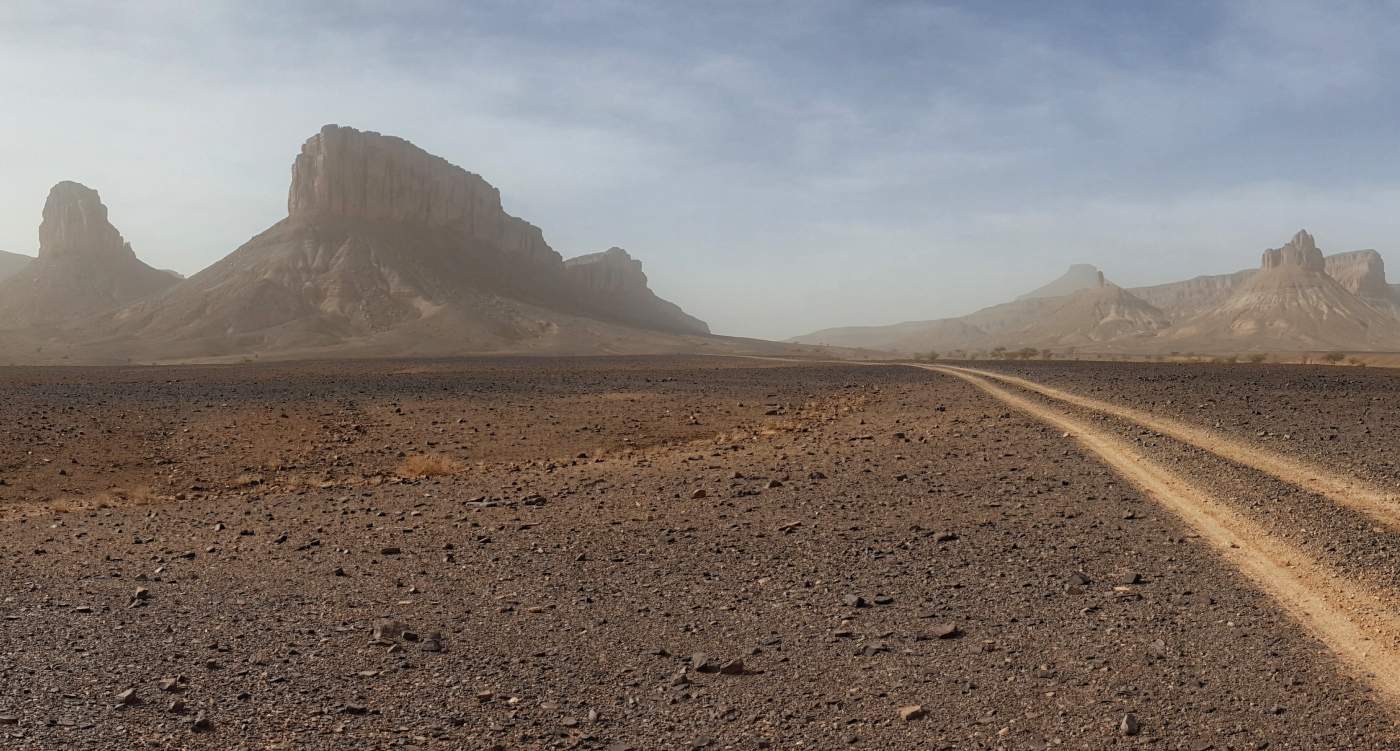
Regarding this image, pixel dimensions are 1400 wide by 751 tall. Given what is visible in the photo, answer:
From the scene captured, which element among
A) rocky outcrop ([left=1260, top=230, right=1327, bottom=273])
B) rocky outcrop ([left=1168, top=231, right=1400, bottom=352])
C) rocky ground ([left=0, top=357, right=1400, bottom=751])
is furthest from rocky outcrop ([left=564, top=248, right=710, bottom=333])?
rocky ground ([left=0, top=357, right=1400, bottom=751])

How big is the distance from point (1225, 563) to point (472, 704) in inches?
237

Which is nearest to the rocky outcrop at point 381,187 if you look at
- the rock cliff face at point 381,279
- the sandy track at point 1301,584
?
the rock cliff face at point 381,279

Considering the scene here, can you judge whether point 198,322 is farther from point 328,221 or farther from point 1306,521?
point 1306,521

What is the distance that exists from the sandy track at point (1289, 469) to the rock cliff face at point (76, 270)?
5527 inches

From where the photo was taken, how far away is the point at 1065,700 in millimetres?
5395

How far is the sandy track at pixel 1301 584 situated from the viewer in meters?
5.84

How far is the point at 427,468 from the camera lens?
1504cm

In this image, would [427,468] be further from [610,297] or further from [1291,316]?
[1291,316]

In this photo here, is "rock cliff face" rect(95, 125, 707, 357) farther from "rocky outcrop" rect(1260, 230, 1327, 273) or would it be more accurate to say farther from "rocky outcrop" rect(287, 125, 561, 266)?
"rocky outcrop" rect(1260, 230, 1327, 273)

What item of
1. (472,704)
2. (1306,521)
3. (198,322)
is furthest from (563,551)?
(198,322)

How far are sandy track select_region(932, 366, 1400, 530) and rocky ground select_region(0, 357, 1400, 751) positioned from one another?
0.70m

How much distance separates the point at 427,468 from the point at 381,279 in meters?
110

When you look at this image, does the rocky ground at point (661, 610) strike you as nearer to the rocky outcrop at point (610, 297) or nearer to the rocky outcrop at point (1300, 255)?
the rocky outcrop at point (610, 297)

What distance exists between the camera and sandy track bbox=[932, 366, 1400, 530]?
10055 mm
